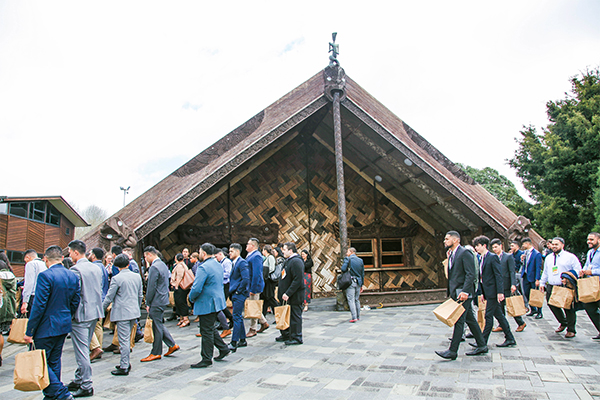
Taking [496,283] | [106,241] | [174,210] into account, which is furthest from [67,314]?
[496,283]

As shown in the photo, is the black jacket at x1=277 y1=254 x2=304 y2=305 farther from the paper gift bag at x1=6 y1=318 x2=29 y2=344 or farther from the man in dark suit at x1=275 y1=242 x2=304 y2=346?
the paper gift bag at x1=6 y1=318 x2=29 y2=344

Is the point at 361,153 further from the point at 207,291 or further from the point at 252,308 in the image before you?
the point at 207,291

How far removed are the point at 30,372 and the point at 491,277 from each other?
449 centimetres

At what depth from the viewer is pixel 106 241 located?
19.7 ft

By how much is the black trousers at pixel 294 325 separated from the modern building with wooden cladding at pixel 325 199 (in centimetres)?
289

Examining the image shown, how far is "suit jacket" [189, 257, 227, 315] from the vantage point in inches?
157

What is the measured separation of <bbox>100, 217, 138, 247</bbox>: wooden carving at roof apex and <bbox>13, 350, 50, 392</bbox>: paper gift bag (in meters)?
3.35

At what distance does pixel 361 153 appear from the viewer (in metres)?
9.37

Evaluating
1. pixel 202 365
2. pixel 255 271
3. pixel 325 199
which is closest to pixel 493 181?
pixel 325 199

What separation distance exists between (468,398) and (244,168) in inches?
279

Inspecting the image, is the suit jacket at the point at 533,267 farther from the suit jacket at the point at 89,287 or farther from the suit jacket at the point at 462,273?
the suit jacket at the point at 89,287

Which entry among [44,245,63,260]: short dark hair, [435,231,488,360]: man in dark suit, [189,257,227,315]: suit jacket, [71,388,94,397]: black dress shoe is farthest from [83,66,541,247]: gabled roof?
[435,231,488,360]: man in dark suit

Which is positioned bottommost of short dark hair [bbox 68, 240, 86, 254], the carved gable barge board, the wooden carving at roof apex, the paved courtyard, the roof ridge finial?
the paved courtyard

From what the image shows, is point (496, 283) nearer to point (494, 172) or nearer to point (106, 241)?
point (106, 241)
